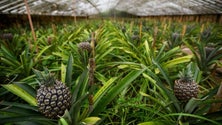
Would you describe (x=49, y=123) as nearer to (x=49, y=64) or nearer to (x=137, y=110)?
(x=137, y=110)

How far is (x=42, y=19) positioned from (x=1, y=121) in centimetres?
948

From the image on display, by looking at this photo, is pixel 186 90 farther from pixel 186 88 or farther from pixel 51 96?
pixel 51 96

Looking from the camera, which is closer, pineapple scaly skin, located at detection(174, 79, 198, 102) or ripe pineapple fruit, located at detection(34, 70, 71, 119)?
ripe pineapple fruit, located at detection(34, 70, 71, 119)

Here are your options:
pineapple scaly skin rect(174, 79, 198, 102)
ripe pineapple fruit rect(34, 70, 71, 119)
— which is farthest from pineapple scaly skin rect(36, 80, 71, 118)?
pineapple scaly skin rect(174, 79, 198, 102)

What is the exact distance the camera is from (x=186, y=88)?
771 mm

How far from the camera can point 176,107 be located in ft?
2.60

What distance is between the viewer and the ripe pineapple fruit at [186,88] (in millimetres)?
771

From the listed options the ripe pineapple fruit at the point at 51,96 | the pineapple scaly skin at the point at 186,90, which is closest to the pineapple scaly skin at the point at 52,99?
the ripe pineapple fruit at the point at 51,96

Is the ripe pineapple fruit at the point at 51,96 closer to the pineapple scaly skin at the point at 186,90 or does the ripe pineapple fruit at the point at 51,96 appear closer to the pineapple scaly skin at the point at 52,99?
the pineapple scaly skin at the point at 52,99

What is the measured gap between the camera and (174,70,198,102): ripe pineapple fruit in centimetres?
77

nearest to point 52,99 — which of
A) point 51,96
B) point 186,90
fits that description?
point 51,96

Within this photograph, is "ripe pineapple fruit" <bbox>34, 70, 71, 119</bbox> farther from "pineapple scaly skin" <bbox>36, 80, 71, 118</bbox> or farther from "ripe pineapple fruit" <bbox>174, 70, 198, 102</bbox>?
"ripe pineapple fruit" <bbox>174, 70, 198, 102</bbox>

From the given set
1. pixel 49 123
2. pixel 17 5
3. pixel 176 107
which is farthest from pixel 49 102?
pixel 17 5

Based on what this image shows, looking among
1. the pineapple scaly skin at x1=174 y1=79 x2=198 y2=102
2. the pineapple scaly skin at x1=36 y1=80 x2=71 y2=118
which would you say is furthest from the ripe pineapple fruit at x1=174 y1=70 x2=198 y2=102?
the pineapple scaly skin at x1=36 y1=80 x2=71 y2=118
